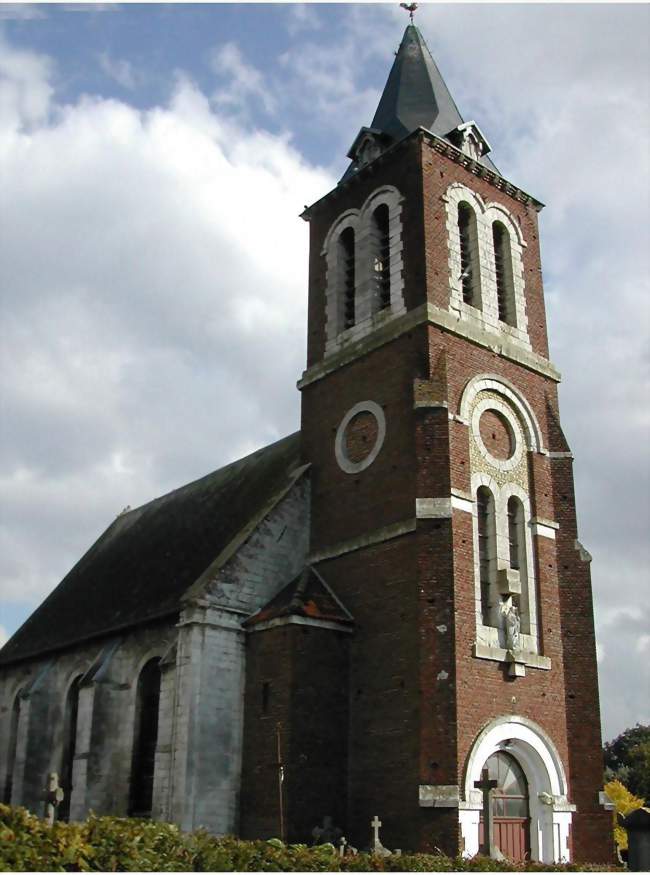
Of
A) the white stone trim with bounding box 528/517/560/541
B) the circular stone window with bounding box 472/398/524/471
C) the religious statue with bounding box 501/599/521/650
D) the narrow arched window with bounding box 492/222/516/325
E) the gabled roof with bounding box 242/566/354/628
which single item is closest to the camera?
the religious statue with bounding box 501/599/521/650

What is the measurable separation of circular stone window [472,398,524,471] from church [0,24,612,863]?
0.06 metres

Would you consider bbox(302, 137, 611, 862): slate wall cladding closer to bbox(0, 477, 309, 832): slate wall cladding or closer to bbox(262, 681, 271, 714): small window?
bbox(0, 477, 309, 832): slate wall cladding

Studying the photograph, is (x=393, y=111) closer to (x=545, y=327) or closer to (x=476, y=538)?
(x=545, y=327)

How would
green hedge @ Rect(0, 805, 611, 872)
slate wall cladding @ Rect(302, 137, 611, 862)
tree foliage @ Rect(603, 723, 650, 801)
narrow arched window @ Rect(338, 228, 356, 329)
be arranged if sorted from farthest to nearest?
tree foliage @ Rect(603, 723, 650, 801), narrow arched window @ Rect(338, 228, 356, 329), slate wall cladding @ Rect(302, 137, 611, 862), green hedge @ Rect(0, 805, 611, 872)

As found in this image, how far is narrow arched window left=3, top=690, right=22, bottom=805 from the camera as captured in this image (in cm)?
2820

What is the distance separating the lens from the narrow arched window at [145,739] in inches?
890

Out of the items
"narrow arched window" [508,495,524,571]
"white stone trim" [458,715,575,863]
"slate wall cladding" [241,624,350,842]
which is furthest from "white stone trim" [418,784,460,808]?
"narrow arched window" [508,495,524,571]

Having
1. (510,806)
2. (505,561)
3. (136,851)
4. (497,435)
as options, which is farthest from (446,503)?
(136,851)

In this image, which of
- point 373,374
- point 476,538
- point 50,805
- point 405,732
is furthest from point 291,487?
point 50,805

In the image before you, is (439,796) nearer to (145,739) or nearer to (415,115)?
(145,739)

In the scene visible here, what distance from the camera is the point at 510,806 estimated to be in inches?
778

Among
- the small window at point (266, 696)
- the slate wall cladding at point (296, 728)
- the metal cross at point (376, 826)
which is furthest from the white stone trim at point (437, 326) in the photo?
the metal cross at point (376, 826)

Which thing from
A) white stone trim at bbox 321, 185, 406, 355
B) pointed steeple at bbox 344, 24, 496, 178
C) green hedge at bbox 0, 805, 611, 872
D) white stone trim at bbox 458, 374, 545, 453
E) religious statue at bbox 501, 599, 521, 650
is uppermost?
pointed steeple at bbox 344, 24, 496, 178

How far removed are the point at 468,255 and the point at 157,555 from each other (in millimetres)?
12873
